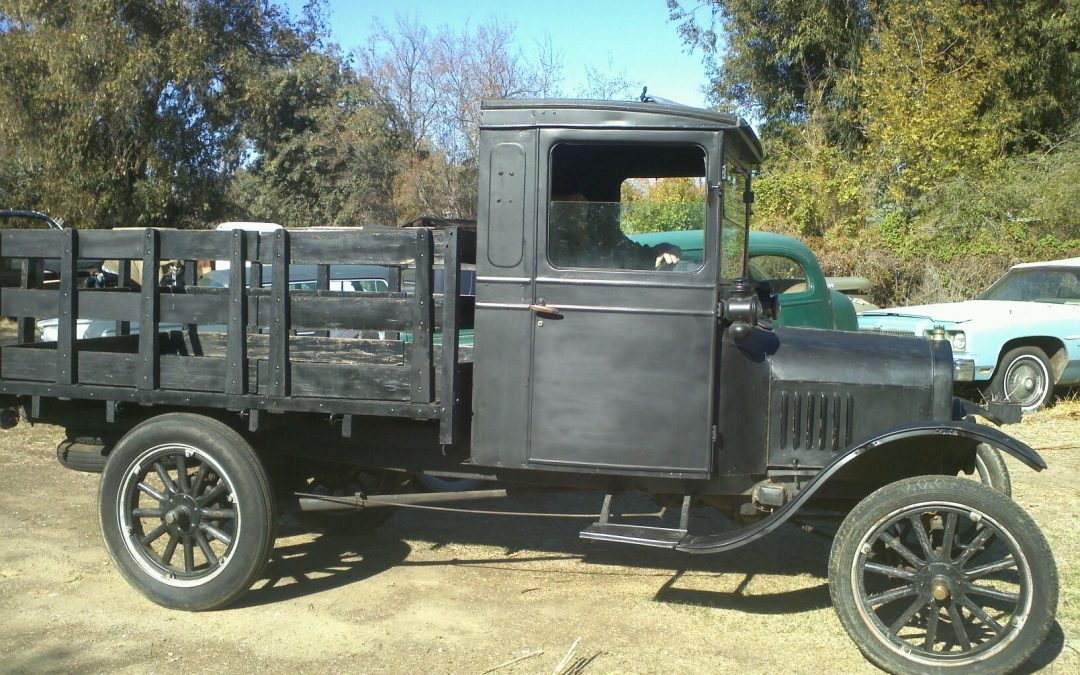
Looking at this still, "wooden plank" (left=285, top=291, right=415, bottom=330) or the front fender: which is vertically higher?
"wooden plank" (left=285, top=291, right=415, bottom=330)

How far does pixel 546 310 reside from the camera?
4.02 metres

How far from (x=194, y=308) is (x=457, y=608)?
1939 mm

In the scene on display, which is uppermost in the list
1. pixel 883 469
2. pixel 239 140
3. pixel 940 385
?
pixel 239 140

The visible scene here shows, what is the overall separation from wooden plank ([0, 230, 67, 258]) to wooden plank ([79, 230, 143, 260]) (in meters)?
0.11

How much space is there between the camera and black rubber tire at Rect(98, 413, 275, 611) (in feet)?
14.4

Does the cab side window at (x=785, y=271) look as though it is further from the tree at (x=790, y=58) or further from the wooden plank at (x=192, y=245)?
the tree at (x=790, y=58)

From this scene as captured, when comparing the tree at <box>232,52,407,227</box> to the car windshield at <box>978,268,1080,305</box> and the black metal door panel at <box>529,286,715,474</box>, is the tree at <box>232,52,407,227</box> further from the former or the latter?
the black metal door panel at <box>529,286,715,474</box>

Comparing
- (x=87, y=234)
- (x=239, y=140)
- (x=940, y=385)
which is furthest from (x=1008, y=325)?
(x=239, y=140)

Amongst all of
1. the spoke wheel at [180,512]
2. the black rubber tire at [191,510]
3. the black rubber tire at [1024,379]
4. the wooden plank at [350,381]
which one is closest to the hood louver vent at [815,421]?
the wooden plank at [350,381]

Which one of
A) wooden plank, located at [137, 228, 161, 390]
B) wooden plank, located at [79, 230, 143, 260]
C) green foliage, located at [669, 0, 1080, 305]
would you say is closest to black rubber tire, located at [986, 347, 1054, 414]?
green foliage, located at [669, 0, 1080, 305]

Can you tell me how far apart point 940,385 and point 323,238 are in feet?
9.44

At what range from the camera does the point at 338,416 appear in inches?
186

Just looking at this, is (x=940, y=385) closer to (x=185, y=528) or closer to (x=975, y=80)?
(x=185, y=528)

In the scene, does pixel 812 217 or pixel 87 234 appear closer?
pixel 87 234
